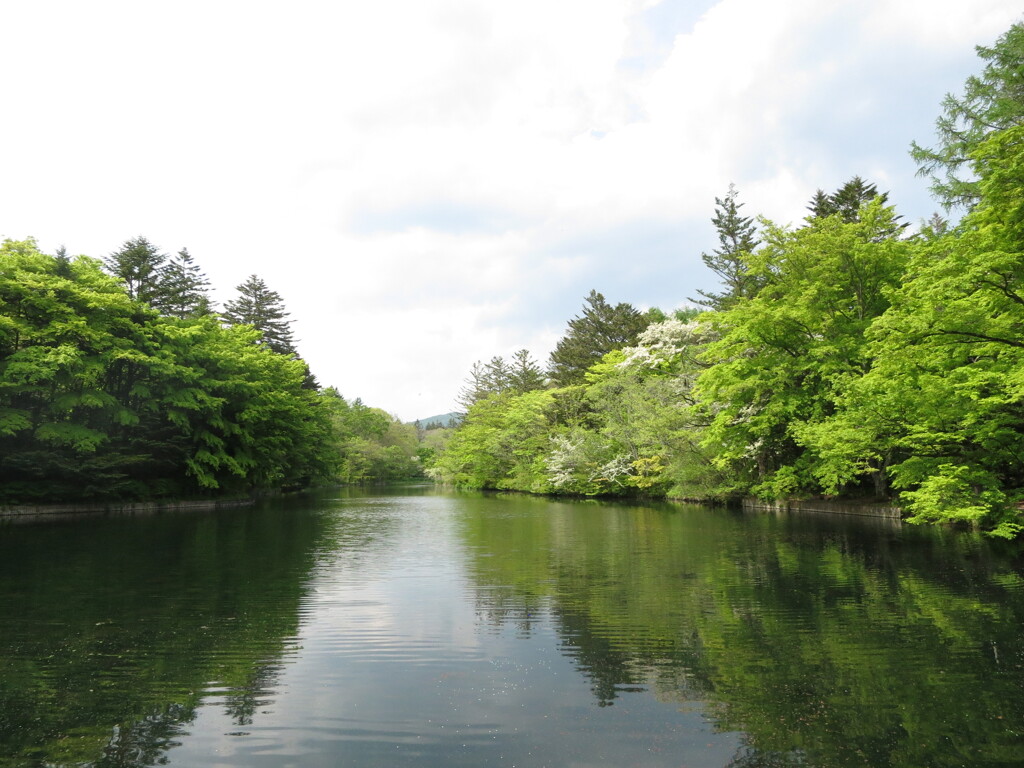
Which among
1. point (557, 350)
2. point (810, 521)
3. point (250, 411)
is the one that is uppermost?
point (557, 350)

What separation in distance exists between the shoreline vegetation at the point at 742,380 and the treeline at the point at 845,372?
0.27ft

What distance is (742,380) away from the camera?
85.3ft

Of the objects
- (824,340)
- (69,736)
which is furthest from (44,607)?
(824,340)

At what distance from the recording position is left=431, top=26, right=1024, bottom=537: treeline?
12906 mm

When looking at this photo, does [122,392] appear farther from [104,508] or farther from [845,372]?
[845,372]

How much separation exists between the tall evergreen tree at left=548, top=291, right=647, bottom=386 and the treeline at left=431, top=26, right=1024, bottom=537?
218 millimetres

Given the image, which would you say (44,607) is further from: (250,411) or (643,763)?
(250,411)

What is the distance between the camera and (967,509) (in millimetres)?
13312

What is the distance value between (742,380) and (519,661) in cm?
2192

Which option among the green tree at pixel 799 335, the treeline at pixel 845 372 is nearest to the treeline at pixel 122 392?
the treeline at pixel 845 372

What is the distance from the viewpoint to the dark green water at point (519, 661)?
446 centimetres

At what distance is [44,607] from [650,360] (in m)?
28.4

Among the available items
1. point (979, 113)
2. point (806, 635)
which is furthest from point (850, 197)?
point (806, 635)

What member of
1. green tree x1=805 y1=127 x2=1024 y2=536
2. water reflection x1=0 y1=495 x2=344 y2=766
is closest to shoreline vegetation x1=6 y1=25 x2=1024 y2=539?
green tree x1=805 y1=127 x2=1024 y2=536
